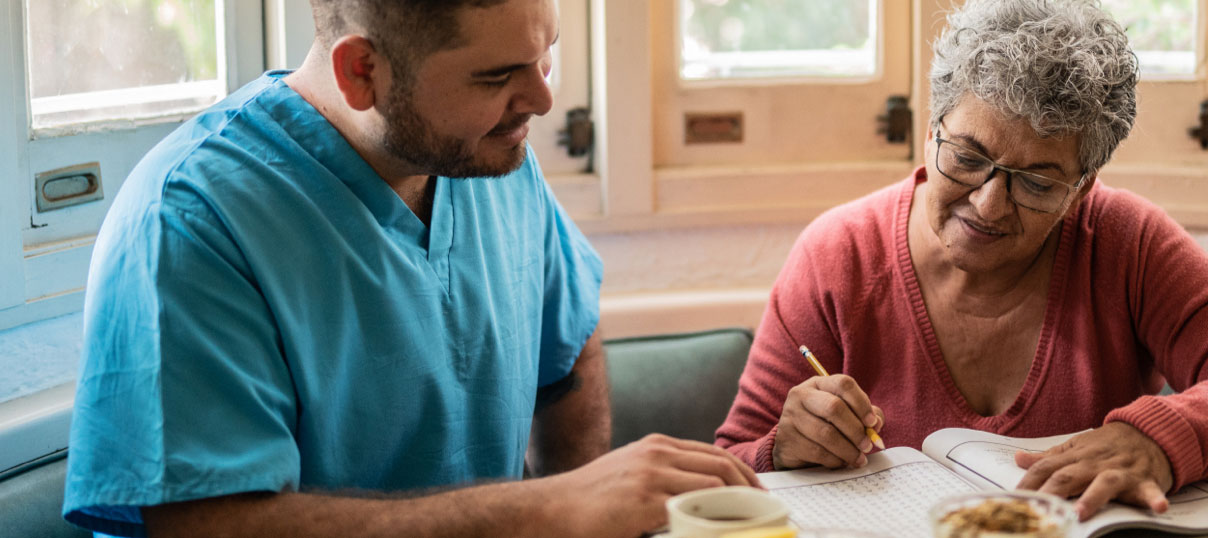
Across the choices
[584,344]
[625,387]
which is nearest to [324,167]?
[584,344]

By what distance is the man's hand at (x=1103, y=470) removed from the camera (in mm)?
1233

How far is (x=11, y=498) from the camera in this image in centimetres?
138

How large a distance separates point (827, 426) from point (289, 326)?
633mm

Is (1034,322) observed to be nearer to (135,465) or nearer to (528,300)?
(528,300)

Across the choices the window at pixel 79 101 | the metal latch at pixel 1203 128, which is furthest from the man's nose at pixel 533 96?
the metal latch at pixel 1203 128

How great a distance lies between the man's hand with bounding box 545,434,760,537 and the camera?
112cm

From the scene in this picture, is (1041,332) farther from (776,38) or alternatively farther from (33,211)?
(33,211)

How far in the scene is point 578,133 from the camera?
2.46 metres

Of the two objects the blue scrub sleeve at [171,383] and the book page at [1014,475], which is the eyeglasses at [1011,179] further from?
the blue scrub sleeve at [171,383]

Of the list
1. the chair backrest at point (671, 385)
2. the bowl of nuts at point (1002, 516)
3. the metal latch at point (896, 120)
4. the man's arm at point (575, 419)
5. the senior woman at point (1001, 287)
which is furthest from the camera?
the metal latch at point (896, 120)

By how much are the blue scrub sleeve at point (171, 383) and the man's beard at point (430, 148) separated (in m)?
0.23

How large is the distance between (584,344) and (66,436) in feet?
2.40

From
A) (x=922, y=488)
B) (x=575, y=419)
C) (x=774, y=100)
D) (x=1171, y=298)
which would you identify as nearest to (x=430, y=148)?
(x=575, y=419)

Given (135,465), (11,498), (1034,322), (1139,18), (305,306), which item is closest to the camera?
(135,465)
